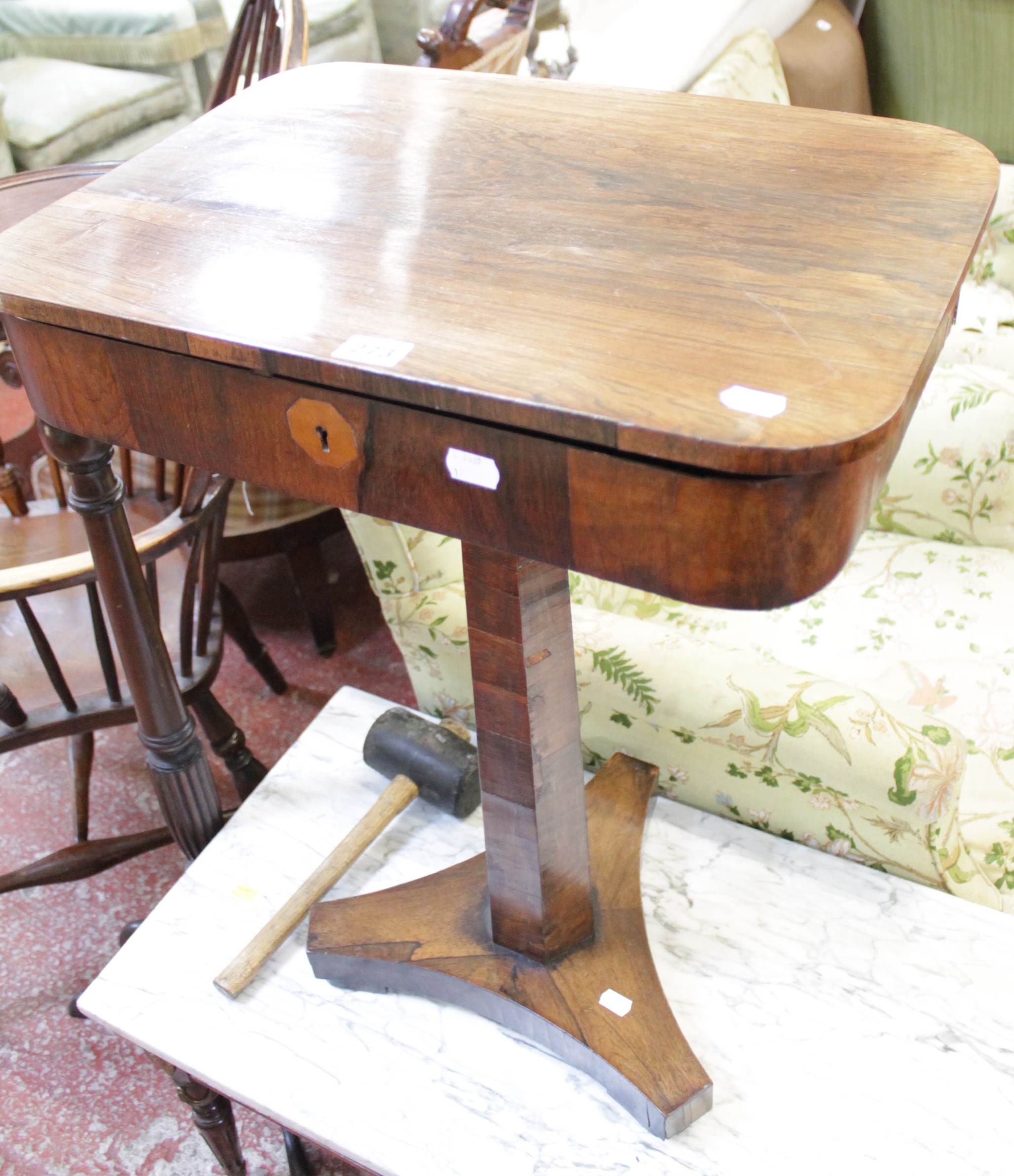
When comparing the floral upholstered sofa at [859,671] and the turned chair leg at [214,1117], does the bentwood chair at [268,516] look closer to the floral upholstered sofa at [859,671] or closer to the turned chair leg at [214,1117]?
the floral upholstered sofa at [859,671]

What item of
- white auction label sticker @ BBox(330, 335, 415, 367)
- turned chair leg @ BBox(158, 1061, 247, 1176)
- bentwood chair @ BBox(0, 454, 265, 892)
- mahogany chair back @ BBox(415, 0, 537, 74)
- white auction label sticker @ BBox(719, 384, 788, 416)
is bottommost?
turned chair leg @ BBox(158, 1061, 247, 1176)

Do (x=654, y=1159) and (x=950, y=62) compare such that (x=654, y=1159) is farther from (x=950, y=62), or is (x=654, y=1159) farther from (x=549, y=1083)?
(x=950, y=62)

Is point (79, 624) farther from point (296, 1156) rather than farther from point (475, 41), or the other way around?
point (475, 41)

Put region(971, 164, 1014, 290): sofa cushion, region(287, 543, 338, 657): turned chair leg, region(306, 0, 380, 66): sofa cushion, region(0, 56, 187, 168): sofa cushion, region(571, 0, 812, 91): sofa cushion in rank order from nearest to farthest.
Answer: region(571, 0, 812, 91): sofa cushion → region(287, 543, 338, 657): turned chair leg → region(971, 164, 1014, 290): sofa cushion → region(0, 56, 187, 168): sofa cushion → region(306, 0, 380, 66): sofa cushion

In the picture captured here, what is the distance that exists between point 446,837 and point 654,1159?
409 mm

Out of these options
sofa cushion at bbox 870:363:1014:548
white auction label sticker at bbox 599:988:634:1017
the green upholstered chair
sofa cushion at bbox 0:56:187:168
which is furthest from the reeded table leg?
sofa cushion at bbox 0:56:187:168

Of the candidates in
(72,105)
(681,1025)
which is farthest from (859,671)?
(72,105)

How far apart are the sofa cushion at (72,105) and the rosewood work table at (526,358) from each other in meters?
2.46

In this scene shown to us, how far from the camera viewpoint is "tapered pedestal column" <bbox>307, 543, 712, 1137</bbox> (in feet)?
2.92

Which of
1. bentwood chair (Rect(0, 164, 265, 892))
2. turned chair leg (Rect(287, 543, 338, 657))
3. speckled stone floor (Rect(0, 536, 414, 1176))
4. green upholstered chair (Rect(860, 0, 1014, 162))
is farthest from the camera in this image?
green upholstered chair (Rect(860, 0, 1014, 162))

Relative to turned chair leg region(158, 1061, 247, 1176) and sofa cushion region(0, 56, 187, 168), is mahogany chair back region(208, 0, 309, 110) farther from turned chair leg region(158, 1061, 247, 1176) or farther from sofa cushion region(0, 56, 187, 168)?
sofa cushion region(0, 56, 187, 168)

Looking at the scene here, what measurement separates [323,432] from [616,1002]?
0.60 m

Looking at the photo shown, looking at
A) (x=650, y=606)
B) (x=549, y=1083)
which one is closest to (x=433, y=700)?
(x=650, y=606)

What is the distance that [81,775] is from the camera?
154 centimetres
